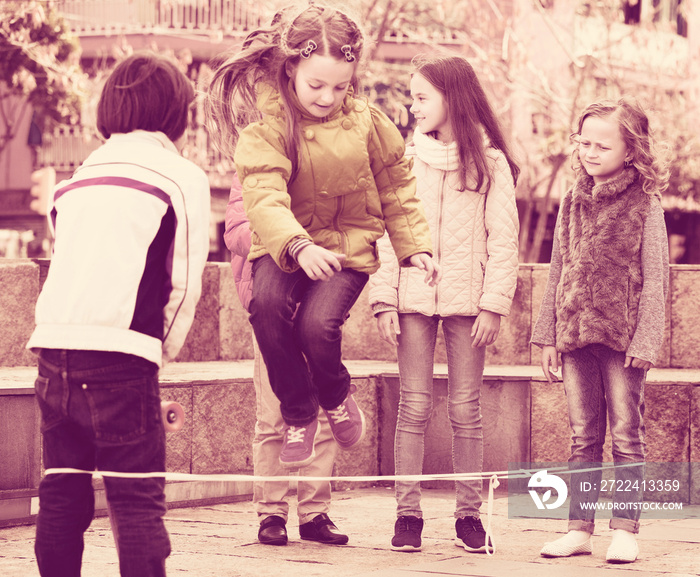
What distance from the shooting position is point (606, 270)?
17.5 feet

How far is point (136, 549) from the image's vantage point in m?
3.71

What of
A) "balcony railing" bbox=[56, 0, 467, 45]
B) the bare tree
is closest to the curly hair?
the bare tree

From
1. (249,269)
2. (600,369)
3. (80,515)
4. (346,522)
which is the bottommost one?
(346,522)

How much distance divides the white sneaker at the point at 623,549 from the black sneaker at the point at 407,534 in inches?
31.1

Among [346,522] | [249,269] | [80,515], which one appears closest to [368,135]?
[249,269]

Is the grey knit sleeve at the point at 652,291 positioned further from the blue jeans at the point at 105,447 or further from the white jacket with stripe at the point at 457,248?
the blue jeans at the point at 105,447

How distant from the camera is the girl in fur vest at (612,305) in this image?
5.27 m

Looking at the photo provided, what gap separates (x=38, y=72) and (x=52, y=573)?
19.7 metres

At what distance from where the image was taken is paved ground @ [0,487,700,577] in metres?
4.97

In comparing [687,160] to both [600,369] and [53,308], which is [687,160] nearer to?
[600,369]

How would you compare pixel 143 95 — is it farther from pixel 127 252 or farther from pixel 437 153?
pixel 437 153

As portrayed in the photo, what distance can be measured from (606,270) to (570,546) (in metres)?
1.16

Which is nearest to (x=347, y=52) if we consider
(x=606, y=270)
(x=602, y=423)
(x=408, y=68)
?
(x=606, y=270)

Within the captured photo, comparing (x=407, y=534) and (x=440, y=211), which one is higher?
(x=440, y=211)
